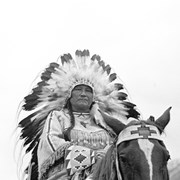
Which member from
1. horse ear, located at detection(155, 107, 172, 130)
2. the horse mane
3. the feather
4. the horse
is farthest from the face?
horse ear, located at detection(155, 107, 172, 130)

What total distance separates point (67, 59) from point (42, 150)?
2268mm

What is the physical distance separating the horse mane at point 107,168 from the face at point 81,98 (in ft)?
10.1

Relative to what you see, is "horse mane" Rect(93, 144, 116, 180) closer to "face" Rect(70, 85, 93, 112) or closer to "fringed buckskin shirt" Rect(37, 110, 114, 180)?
"fringed buckskin shirt" Rect(37, 110, 114, 180)

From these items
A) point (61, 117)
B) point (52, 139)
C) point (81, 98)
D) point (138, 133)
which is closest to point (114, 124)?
point (138, 133)

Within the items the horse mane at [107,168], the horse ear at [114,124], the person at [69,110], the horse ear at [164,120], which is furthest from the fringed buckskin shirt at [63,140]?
the horse ear at [164,120]

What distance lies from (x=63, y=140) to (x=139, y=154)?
279cm

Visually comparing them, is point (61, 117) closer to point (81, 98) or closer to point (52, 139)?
point (81, 98)

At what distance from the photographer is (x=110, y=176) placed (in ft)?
17.0

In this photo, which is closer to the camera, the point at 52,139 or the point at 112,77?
the point at 52,139

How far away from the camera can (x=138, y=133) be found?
505 cm

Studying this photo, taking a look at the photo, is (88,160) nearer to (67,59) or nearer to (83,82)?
(83,82)

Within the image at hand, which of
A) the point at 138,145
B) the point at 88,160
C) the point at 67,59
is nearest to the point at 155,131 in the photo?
the point at 138,145

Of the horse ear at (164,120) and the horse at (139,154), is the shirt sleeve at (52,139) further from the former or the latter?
the horse ear at (164,120)

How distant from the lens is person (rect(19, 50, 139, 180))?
7594 mm
